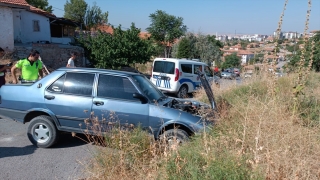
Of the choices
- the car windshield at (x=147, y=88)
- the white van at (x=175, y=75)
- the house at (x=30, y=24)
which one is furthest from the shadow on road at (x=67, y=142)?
the house at (x=30, y=24)

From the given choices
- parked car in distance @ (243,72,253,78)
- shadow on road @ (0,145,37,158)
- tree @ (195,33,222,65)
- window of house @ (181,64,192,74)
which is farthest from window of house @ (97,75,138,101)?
tree @ (195,33,222,65)

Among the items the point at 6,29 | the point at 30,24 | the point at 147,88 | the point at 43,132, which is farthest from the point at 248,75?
the point at 30,24

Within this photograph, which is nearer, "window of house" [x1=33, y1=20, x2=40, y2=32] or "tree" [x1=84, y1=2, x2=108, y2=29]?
"window of house" [x1=33, y1=20, x2=40, y2=32]

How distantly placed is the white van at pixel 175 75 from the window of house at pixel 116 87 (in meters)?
6.77

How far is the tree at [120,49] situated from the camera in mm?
19344

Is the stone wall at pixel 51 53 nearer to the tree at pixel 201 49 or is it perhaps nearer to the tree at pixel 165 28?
the tree at pixel 165 28

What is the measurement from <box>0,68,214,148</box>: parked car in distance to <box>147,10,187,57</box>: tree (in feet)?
108

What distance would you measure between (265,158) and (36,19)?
28007 mm

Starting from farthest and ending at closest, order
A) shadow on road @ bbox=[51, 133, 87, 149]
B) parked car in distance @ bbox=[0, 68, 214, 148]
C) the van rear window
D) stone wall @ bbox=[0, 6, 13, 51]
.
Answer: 1. stone wall @ bbox=[0, 6, 13, 51]
2. the van rear window
3. shadow on road @ bbox=[51, 133, 87, 149]
4. parked car in distance @ bbox=[0, 68, 214, 148]

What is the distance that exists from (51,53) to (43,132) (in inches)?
661

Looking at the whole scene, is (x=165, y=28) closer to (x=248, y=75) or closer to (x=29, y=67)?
(x=248, y=75)

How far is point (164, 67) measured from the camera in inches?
468

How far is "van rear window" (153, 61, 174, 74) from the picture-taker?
38.5ft

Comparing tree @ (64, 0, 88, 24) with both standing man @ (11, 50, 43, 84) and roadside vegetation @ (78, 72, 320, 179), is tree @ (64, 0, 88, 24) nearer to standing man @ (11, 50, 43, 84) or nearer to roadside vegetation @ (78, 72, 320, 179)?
standing man @ (11, 50, 43, 84)
